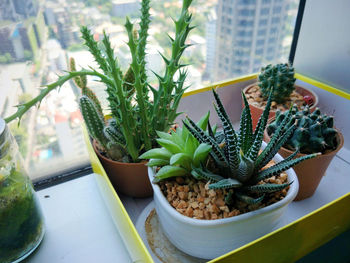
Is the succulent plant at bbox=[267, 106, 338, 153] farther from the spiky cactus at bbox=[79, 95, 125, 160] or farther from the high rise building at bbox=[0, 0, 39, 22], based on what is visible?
the high rise building at bbox=[0, 0, 39, 22]

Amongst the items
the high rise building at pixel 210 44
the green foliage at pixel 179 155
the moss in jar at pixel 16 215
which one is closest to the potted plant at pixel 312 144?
the green foliage at pixel 179 155

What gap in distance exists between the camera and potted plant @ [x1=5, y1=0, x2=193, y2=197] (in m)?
0.52

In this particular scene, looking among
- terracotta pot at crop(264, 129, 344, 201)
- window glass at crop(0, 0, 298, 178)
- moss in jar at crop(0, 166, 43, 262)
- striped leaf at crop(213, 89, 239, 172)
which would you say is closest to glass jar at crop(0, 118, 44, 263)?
moss in jar at crop(0, 166, 43, 262)

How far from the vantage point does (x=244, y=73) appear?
0.99 m

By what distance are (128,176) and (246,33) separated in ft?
1.82

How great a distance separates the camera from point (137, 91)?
536mm

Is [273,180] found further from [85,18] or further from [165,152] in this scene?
[85,18]

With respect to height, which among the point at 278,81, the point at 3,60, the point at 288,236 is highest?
the point at 3,60

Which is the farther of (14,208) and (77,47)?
(77,47)

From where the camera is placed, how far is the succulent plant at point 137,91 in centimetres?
50

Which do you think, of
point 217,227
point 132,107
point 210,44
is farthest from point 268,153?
point 210,44

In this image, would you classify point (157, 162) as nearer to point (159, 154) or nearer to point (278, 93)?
point (159, 154)

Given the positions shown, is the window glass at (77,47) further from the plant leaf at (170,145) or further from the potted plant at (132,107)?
the plant leaf at (170,145)

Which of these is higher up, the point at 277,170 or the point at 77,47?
the point at 77,47
